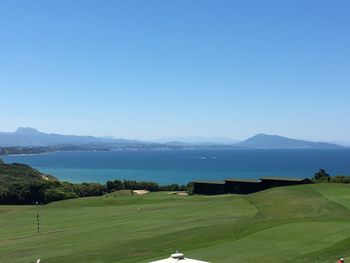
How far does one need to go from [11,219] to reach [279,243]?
30.9 metres

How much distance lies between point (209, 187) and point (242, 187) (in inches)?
181

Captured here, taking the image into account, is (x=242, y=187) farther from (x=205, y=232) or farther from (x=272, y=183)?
(x=205, y=232)

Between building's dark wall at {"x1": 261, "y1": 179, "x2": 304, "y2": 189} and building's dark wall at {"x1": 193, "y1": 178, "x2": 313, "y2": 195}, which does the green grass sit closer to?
building's dark wall at {"x1": 261, "y1": 179, "x2": 304, "y2": 189}

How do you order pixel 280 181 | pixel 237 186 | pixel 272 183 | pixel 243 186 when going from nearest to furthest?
pixel 280 181
pixel 272 183
pixel 243 186
pixel 237 186

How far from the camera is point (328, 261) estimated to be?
58.2 ft

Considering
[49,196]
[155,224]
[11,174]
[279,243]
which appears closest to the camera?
[279,243]

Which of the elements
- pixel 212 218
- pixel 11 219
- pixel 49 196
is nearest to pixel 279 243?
pixel 212 218

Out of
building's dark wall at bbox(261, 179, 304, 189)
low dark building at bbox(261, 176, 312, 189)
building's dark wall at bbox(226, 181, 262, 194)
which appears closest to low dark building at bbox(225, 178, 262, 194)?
building's dark wall at bbox(226, 181, 262, 194)

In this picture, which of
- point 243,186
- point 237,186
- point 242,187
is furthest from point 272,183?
point 237,186

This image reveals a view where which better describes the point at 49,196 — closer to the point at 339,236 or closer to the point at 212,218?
the point at 212,218

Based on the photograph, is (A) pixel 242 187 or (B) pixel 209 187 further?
(B) pixel 209 187

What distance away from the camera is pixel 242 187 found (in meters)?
59.0

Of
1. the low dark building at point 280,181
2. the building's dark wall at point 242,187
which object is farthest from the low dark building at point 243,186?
the low dark building at point 280,181

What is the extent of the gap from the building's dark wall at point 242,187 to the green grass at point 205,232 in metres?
11.8
